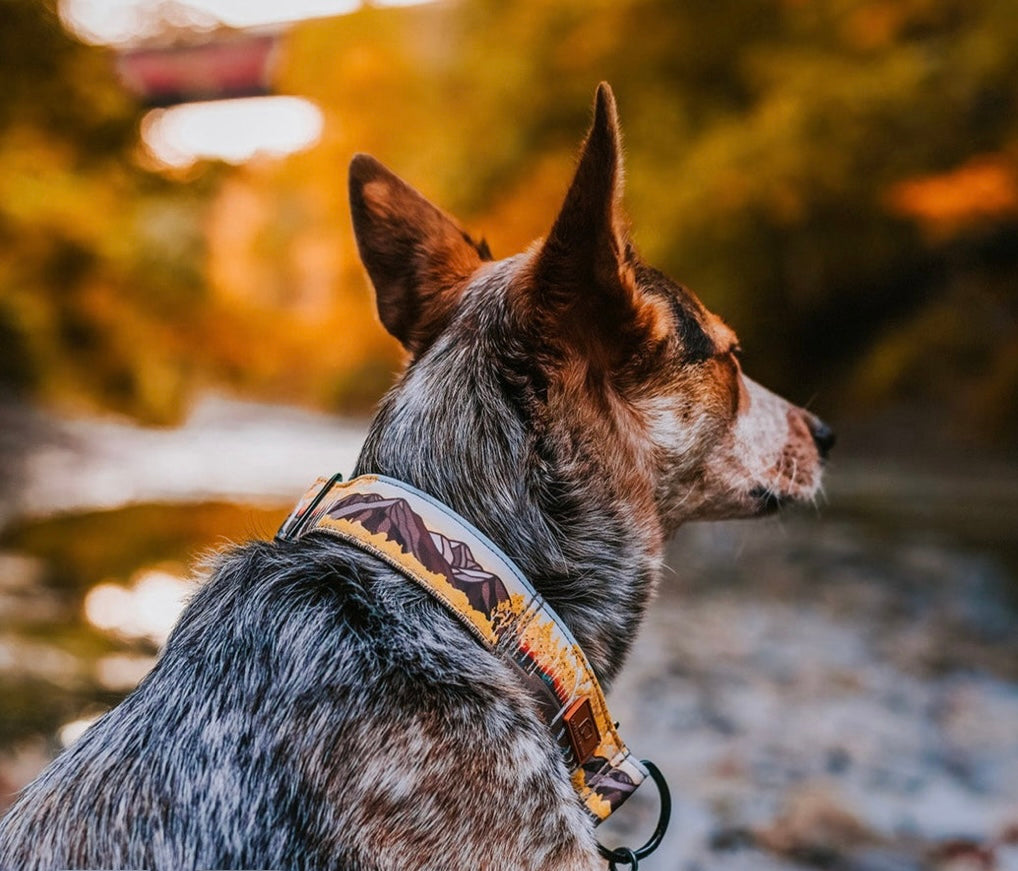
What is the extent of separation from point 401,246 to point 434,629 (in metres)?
0.84

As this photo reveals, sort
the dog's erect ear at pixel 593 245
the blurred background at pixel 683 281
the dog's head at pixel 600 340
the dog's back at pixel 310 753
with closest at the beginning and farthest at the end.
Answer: the dog's back at pixel 310 753, the dog's erect ear at pixel 593 245, the dog's head at pixel 600 340, the blurred background at pixel 683 281

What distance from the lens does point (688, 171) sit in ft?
29.3

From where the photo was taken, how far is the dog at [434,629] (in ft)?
4.11

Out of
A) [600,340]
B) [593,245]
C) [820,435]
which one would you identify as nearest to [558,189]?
[820,435]

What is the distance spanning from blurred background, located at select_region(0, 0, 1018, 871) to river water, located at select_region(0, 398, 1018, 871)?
0.03 m

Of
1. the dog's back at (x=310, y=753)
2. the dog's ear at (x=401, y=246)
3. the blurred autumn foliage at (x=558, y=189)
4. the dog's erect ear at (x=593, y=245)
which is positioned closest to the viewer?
the dog's back at (x=310, y=753)

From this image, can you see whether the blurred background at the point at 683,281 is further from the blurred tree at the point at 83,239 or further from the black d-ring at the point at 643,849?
the black d-ring at the point at 643,849

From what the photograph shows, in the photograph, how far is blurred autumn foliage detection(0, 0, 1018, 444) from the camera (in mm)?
8188

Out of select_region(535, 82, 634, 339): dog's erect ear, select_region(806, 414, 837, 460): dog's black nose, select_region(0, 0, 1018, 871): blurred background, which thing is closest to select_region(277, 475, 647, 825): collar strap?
select_region(535, 82, 634, 339): dog's erect ear

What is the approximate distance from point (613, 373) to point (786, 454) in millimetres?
723

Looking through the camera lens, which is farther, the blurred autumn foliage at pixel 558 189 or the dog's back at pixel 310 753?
the blurred autumn foliage at pixel 558 189

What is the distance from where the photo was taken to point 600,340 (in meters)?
1.63

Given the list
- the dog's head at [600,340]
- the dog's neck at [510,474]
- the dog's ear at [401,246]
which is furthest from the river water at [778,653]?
the dog's ear at [401,246]

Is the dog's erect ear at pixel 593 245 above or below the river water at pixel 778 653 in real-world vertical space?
above
